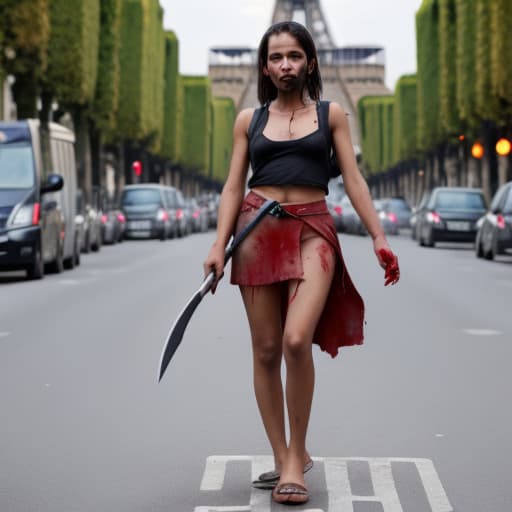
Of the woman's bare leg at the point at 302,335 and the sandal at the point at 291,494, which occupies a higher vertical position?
the woman's bare leg at the point at 302,335

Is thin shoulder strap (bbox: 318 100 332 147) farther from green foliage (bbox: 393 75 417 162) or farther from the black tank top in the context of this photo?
green foliage (bbox: 393 75 417 162)

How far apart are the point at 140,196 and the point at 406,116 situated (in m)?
42.1

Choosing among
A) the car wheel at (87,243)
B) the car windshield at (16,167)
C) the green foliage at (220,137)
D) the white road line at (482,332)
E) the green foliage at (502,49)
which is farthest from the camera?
the green foliage at (220,137)

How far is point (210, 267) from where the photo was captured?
573cm

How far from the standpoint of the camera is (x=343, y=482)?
5.95m

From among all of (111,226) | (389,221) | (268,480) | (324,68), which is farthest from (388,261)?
(324,68)

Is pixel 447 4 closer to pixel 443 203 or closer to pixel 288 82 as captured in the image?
pixel 443 203

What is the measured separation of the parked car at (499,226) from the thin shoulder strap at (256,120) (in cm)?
2107

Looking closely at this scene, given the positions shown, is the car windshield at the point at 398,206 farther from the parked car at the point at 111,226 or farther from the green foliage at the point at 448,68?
the parked car at the point at 111,226

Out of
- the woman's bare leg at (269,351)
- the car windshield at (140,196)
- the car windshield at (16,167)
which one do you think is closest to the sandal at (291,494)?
the woman's bare leg at (269,351)

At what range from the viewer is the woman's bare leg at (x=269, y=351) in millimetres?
5719

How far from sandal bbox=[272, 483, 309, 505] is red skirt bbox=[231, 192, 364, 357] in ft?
2.04

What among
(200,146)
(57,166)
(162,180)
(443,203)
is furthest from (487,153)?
(200,146)

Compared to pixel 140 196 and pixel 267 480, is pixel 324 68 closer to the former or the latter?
pixel 140 196
